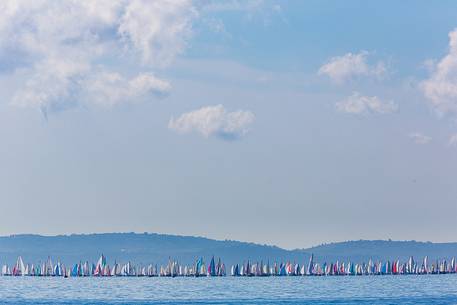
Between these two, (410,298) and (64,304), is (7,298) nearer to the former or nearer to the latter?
(64,304)

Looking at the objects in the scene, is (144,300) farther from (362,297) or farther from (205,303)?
(362,297)

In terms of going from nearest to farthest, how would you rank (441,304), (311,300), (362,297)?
(441,304) < (311,300) < (362,297)

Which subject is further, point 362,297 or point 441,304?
point 362,297

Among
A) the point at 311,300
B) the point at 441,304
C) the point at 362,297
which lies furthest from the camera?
the point at 362,297

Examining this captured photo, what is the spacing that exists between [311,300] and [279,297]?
1504 cm

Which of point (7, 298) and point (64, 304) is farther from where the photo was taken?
point (7, 298)

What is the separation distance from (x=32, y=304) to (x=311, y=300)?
4530 cm

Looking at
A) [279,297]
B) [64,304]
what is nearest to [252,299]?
[279,297]

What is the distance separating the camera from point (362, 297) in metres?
195

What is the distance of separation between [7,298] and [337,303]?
5960cm

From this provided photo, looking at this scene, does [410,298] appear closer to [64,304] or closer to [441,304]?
[441,304]

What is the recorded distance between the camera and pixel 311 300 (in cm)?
18338

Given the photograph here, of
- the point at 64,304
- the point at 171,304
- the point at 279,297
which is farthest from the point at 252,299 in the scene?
the point at 64,304

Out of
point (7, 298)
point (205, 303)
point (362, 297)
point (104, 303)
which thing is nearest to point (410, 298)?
point (362, 297)
